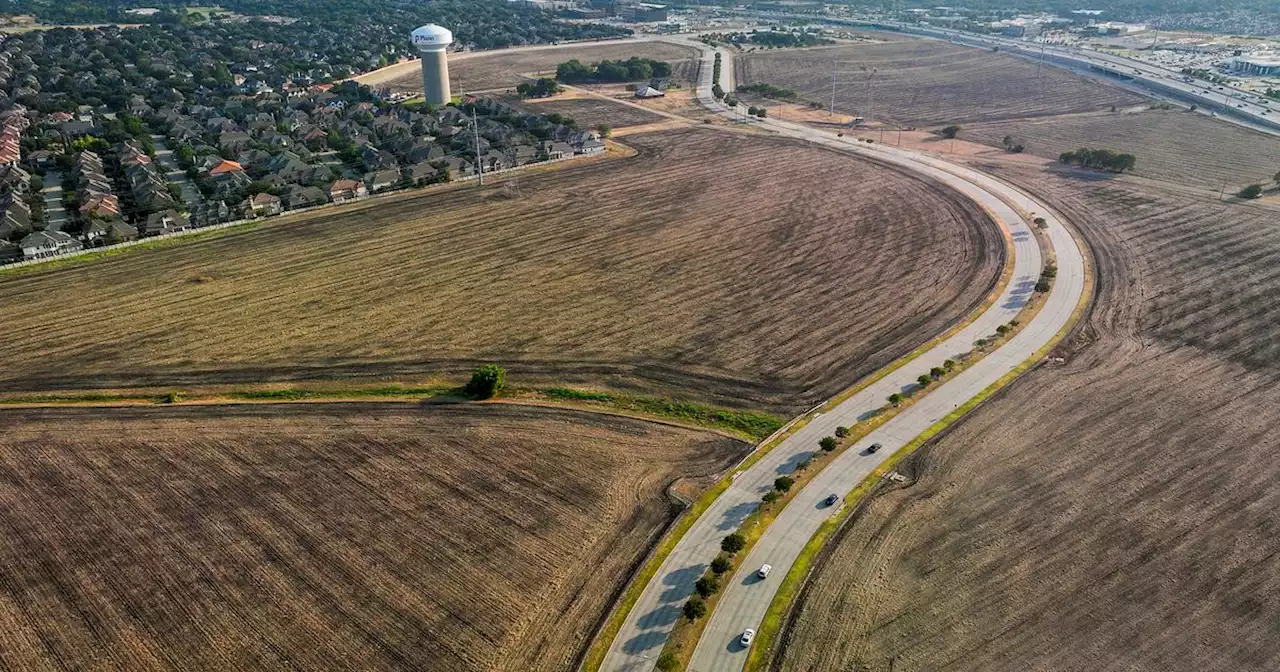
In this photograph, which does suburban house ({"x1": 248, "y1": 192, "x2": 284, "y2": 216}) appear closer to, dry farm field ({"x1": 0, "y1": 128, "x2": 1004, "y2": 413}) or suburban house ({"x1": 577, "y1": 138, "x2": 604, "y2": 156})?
dry farm field ({"x1": 0, "y1": 128, "x2": 1004, "y2": 413})

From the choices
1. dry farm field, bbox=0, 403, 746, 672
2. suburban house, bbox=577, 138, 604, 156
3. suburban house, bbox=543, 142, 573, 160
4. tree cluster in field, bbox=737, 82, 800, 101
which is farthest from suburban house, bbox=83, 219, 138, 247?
tree cluster in field, bbox=737, 82, 800, 101

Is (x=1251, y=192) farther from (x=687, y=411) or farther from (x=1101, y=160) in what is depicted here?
(x=687, y=411)

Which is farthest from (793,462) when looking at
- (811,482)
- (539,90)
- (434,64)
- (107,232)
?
(539,90)

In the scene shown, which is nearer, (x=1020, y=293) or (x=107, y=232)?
(x=1020, y=293)

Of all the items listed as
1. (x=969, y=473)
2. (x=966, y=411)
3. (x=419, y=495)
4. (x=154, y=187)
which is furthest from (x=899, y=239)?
(x=154, y=187)

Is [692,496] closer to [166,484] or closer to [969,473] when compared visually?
[969,473]

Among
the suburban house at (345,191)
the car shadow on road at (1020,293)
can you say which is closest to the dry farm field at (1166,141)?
the car shadow on road at (1020,293)
